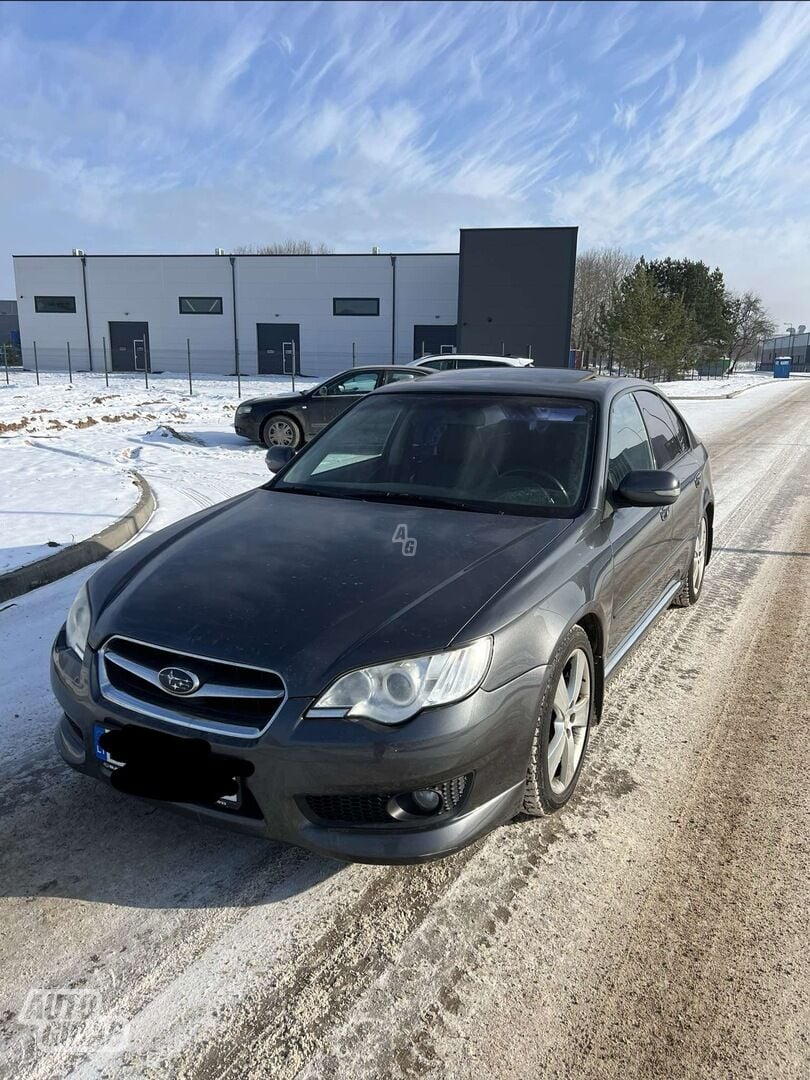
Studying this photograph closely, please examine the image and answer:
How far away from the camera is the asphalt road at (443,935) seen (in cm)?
195

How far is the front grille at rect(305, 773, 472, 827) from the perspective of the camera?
7.39ft

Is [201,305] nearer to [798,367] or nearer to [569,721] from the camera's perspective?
[569,721]

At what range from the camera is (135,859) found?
2.62m

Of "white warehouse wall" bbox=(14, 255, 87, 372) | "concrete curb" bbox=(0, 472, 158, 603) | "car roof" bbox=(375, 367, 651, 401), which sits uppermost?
"white warehouse wall" bbox=(14, 255, 87, 372)

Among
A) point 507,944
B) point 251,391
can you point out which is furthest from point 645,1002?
point 251,391

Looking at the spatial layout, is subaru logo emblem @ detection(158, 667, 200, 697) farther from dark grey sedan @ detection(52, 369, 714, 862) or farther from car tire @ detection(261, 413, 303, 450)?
car tire @ detection(261, 413, 303, 450)

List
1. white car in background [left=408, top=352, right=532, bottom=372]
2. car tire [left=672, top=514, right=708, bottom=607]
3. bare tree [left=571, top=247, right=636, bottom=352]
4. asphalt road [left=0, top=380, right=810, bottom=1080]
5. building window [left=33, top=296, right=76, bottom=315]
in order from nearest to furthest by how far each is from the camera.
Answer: asphalt road [left=0, top=380, right=810, bottom=1080], car tire [left=672, top=514, right=708, bottom=607], white car in background [left=408, top=352, right=532, bottom=372], building window [left=33, top=296, right=76, bottom=315], bare tree [left=571, top=247, right=636, bottom=352]

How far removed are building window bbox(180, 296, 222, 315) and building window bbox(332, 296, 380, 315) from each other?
6.12 metres

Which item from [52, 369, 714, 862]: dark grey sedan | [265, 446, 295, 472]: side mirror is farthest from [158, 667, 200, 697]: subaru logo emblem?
[265, 446, 295, 472]: side mirror

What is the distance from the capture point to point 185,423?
16.8 m

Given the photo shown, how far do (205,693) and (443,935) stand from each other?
1.04 meters

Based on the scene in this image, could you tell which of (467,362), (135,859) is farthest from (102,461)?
(135,859)

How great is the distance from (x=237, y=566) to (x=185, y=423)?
14.8m

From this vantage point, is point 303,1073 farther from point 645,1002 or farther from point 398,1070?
point 645,1002
